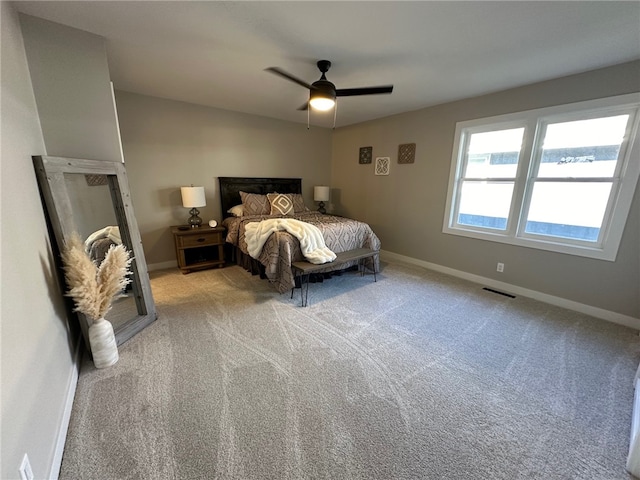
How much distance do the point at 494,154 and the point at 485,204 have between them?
2.15ft

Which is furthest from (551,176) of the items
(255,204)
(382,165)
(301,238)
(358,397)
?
(255,204)

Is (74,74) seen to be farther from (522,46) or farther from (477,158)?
(477,158)

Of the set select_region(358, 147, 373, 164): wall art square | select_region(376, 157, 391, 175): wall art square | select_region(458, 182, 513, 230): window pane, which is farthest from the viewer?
select_region(358, 147, 373, 164): wall art square

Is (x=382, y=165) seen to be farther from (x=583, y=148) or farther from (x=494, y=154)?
(x=583, y=148)

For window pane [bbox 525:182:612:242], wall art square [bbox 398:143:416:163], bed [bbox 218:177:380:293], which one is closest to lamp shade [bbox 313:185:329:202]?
bed [bbox 218:177:380:293]

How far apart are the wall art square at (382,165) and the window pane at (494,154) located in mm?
1260

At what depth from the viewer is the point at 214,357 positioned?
194 cm

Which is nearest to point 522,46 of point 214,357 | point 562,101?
point 562,101

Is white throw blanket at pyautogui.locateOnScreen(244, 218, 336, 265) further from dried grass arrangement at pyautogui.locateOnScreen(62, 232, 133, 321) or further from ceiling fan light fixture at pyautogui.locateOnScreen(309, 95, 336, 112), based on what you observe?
dried grass arrangement at pyautogui.locateOnScreen(62, 232, 133, 321)

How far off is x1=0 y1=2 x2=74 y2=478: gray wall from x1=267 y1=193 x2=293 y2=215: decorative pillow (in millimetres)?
2691

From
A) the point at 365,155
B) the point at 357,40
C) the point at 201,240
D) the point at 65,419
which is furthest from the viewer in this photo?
the point at 365,155

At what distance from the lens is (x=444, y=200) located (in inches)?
148

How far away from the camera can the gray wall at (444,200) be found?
2467mm

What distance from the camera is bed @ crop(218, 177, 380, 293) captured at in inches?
114
